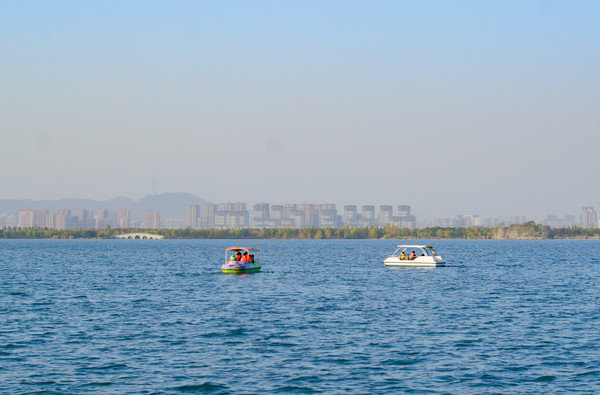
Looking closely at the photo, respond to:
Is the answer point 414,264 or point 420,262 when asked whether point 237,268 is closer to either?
point 414,264

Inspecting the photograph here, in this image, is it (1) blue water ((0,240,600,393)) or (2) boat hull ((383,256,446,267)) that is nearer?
(1) blue water ((0,240,600,393))

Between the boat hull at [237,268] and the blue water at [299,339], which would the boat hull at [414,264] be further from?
the blue water at [299,339]

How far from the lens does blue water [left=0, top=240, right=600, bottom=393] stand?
119ft

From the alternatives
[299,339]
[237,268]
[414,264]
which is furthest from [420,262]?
[299,339]

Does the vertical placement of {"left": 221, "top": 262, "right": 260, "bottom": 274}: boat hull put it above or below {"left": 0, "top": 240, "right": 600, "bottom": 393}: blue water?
above

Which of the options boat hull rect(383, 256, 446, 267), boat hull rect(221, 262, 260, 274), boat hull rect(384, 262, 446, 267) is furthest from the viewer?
boat hull rect(384, 262, 446, 267)

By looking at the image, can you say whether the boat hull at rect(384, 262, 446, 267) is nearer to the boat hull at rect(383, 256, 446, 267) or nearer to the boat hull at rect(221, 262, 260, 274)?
the boat hull at rect(383, 256, 446, 267)

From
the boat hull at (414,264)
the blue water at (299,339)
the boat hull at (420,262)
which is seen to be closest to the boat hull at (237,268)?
the blue water at (299,339)

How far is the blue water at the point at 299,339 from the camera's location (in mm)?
36375

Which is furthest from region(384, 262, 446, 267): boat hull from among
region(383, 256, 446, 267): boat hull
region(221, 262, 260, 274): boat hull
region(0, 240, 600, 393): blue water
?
region(0, 240, 600, 393): blue water

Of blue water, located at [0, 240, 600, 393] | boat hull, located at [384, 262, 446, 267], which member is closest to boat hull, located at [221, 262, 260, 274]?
blue water, located at [0, 240, 600, 393]

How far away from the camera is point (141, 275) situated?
112000 mm

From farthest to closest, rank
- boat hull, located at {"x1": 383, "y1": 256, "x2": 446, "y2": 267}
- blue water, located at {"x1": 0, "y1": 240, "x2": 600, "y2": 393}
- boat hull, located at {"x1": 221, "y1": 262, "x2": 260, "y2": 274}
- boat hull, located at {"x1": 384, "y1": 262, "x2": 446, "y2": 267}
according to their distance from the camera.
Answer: boat hull, located at {"x1": 384, "y1": 262, "x2": 446, "y2": 267} < boat hull, located at {"x1": 383, "y1": 256, "x2": 446, "y2": 267} < boat hull, located at {"x1": 221, "y1": 262, "x2": 260, "y2": 274} < blue water, located at {"x1": 0, "y1": 240, "x2": 600, "y2": 393}

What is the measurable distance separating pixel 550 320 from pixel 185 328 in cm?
2828
